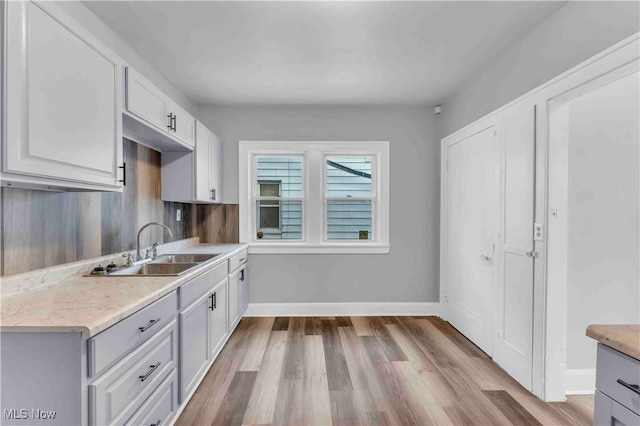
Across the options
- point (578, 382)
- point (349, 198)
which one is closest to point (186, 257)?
point (349, 198)

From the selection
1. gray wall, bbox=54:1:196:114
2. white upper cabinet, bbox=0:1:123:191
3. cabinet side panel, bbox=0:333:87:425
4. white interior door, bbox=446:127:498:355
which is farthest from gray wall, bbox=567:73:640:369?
gray wall, bbox=54:1:196:114

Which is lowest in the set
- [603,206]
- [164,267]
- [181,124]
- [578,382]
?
[578,382]

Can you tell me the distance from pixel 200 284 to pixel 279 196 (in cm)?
196

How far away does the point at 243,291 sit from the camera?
141 inches

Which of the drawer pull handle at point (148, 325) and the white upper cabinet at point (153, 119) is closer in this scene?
the drawer pull handle at point (148, 325)

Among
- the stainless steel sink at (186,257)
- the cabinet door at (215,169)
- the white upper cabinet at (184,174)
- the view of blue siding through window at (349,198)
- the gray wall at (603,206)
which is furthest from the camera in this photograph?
the view of blue siding through window at (349,198)

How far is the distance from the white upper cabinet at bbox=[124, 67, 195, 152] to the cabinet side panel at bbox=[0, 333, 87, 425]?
4.23 ft

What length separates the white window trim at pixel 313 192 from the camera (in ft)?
12.7

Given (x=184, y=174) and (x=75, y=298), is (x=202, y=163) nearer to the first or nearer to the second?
(x=184, y=174)

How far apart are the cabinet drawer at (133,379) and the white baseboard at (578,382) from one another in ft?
8.90

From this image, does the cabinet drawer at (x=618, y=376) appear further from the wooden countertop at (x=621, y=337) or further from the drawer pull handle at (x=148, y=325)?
the drawer pull handle at (x=148, y=325)

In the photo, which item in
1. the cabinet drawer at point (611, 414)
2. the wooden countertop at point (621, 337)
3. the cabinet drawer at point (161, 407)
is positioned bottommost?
the cabinet drawer at point (161, 407)

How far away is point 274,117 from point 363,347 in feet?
9.32

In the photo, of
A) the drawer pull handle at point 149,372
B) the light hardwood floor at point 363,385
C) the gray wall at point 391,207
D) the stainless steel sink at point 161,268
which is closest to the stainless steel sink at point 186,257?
the stainless steel sink at point 161,268
